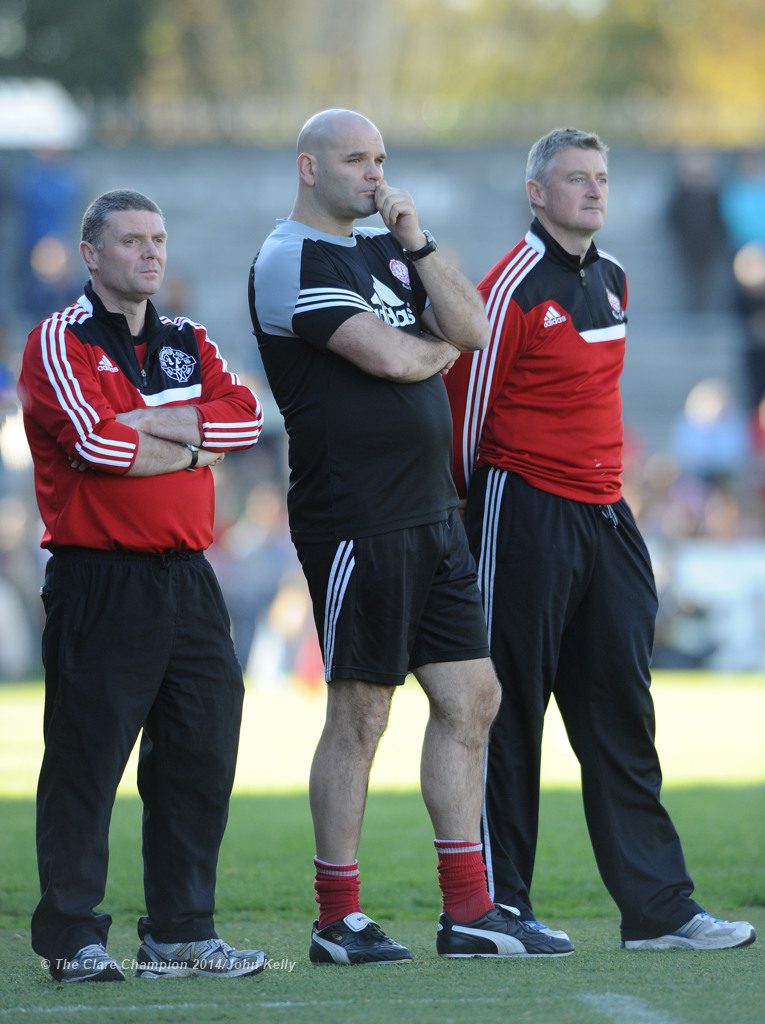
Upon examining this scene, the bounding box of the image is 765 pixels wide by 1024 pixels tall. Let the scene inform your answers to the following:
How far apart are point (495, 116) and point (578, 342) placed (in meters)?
25.6

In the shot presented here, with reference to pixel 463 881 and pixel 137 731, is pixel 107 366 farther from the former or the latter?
pixel 463 881

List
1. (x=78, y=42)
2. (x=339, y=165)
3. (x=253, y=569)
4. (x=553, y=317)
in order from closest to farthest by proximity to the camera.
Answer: (x=339, y=165), (x=553, y=317), (x=253, y=569), (x=78, y=42)

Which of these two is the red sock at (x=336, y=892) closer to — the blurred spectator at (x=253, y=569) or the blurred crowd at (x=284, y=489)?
the blurred crowd at (x=284, y=489)

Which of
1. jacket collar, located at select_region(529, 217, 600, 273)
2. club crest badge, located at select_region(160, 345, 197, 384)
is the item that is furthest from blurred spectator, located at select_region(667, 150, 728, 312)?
club crest badge, located at select_region(160, 345, 197, 384)

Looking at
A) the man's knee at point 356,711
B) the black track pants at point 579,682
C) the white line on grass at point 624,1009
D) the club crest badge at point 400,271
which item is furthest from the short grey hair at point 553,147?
the white line on grass at point 624,1009

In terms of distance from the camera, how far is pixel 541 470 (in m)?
4.80

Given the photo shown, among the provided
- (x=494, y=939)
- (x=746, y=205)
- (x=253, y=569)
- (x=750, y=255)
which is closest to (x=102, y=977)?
(x=494, y=939)

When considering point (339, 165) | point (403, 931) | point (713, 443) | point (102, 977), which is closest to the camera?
point (102, 977)

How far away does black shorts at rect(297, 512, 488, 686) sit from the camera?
4430 mm

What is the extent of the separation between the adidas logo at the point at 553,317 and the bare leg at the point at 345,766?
4.31ft

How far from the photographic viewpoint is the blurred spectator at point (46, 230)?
18531 millimetres

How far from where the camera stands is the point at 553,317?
15.7 ft

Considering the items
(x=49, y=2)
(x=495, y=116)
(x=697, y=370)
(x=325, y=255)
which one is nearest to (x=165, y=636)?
(x=325, y=255)

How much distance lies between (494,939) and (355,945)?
1.40 ft
